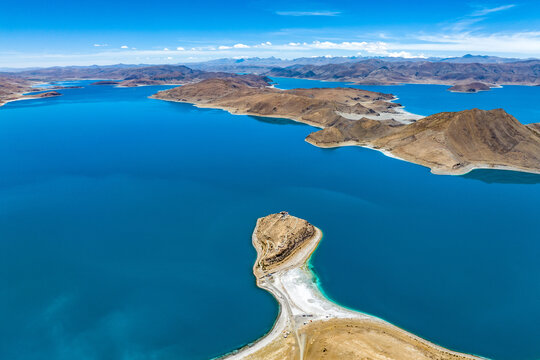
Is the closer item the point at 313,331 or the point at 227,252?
the point at 313,331

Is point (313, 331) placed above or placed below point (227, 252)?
below

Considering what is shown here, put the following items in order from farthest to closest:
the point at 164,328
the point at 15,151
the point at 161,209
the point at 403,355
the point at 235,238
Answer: the point at 15,151
the point at 161,209
the point at 235,238
the point at 164,328
the point at 403,355

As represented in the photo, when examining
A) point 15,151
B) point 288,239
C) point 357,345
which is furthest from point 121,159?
point 357,345

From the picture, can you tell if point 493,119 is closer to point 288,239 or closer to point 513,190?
point 513,190

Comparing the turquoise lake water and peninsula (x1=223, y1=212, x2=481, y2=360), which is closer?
peninsula (x1=223, y1=212, x2=481, y2=360)

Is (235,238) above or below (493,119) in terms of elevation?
below
